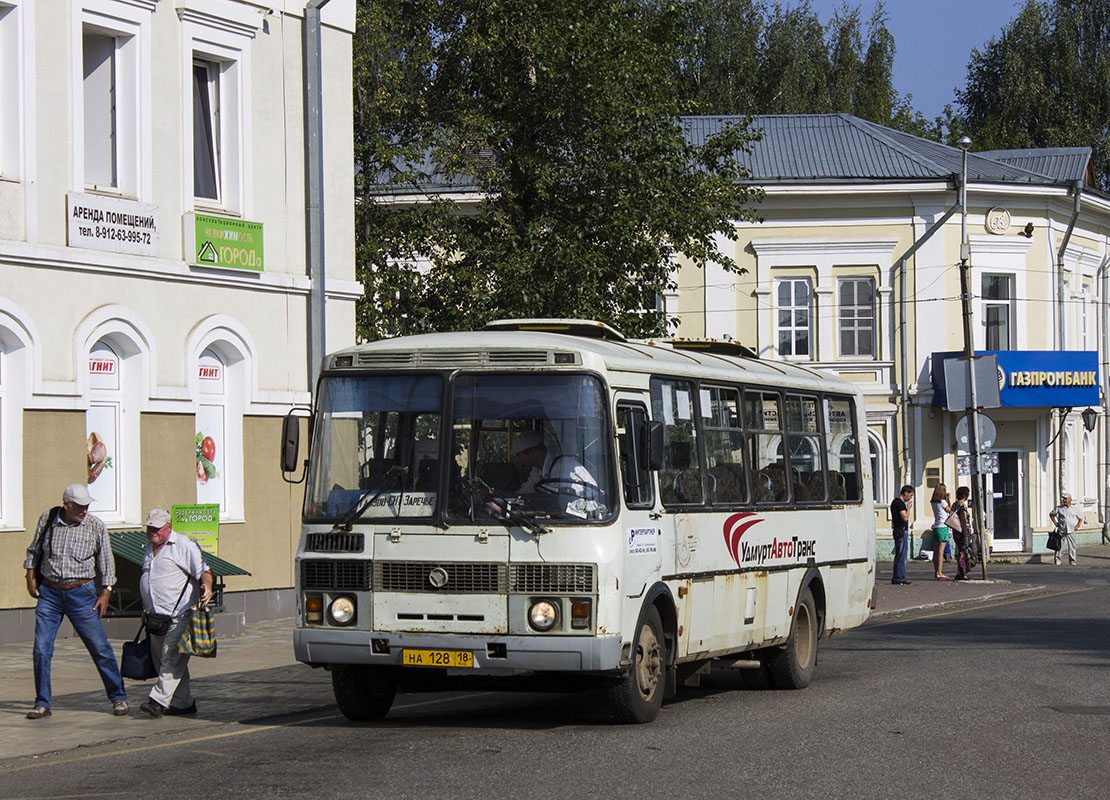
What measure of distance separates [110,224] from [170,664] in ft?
29.2

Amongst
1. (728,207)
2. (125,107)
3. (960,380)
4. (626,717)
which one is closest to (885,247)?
(960,380)

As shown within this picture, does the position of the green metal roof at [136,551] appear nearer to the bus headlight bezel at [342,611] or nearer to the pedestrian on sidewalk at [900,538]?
the bus headlight bezel at [342,611]

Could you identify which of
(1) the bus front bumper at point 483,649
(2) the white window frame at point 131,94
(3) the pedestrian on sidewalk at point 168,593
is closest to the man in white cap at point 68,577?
(3) the pedestrian on sidewalk at point 168,593

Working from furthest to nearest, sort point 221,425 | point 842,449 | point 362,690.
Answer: point 221,425 → point 842,449 → point 362,690

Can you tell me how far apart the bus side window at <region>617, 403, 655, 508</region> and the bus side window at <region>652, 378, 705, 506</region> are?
1.05 ft

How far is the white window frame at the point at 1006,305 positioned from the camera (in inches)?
1757

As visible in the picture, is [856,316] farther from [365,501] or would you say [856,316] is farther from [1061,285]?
[365,501]

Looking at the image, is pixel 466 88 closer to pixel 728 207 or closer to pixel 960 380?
pixel 728 207

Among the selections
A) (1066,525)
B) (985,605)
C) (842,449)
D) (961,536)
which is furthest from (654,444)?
(1066,525)

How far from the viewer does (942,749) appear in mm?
10891

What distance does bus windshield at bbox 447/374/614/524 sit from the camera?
38.4ft

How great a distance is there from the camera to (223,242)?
2219 centimetres

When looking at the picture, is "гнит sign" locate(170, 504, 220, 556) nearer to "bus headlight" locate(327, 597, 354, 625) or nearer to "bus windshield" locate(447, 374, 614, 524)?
"bus headlight" locate(327, 597, 354, 625)

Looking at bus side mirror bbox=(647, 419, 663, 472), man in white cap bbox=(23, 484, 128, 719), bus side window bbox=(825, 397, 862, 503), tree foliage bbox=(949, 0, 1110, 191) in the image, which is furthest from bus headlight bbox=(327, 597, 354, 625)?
tree foliage bbox=(949, 0, 1110, 191)
